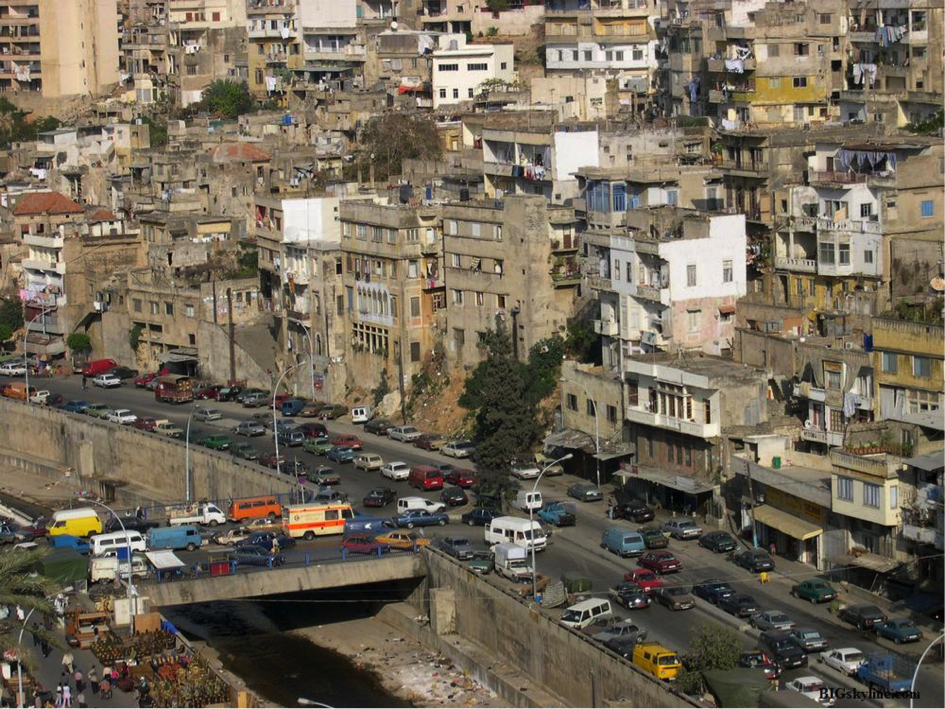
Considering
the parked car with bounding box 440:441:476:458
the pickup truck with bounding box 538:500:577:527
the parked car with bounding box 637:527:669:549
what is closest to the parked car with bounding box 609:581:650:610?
the parked car with bounding box 637:527:669:549

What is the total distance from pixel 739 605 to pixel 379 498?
64.3 feet

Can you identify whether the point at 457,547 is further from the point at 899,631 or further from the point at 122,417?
the point at 122,417

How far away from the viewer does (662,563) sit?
72.5 metres

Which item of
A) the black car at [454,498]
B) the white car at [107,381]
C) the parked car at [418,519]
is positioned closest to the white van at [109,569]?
the parked car at [418,519]

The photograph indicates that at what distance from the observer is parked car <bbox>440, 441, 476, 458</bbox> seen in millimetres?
90312

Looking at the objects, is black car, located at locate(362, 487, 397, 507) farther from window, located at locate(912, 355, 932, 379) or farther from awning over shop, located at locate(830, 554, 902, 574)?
window, located at locate(912, 355, 932, 379)

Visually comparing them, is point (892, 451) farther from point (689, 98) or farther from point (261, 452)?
point (689, 98)

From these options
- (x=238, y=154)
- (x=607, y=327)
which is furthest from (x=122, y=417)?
(x=238, y=154)

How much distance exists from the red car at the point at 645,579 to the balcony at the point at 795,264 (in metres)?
20.6

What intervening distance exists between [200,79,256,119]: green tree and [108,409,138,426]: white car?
5574cm

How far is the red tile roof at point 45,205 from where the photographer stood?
134 metres

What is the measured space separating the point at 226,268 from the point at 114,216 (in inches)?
603

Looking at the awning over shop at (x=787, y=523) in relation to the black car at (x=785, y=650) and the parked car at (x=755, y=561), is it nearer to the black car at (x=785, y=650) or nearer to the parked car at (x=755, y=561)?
the parked car at (x=755, y=561)

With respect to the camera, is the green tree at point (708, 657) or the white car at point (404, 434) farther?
the white car at point (404, 434)
